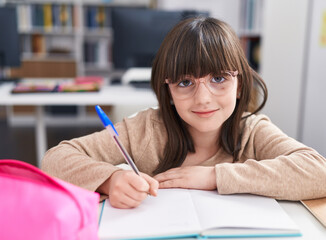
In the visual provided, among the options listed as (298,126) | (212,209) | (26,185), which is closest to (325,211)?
(212,209)

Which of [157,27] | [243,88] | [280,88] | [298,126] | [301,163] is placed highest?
[157,27]

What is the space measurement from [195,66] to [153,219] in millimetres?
368

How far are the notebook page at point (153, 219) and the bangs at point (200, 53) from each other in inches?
11.5

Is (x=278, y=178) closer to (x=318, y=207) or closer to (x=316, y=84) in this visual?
(x=318, y=207)

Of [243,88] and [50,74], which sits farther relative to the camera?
[50,74]

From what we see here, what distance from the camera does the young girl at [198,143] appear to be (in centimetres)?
70

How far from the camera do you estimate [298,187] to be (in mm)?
697

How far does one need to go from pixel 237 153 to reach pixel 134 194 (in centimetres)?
Answer: 39

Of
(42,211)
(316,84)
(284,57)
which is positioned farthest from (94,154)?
(284,57)

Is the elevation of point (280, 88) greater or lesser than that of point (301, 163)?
lesser

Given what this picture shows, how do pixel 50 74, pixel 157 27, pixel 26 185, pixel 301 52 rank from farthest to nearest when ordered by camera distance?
pixel 50 74 < pixel 301 52 < pixel 157 27 < pixel 26 185

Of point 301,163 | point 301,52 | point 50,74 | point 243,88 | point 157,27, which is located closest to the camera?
point 301,163

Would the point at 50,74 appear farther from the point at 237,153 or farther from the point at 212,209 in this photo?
the point at 212,209

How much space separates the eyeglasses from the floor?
7.66ft
